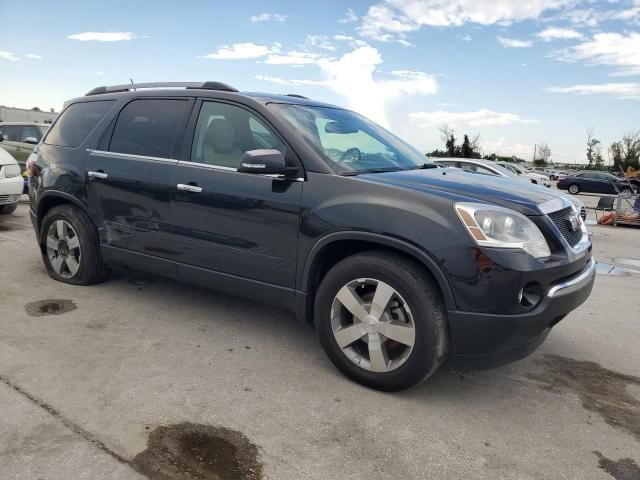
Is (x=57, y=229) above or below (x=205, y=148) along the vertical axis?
below

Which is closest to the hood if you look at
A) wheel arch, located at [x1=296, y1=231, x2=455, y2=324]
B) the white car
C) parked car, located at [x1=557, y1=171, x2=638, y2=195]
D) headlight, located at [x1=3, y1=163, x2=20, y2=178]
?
wheel arch, located at [x1=296, y1=231, x2=455, y2=324]

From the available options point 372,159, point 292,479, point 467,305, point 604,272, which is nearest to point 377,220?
point 467,305

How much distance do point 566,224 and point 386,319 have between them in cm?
128

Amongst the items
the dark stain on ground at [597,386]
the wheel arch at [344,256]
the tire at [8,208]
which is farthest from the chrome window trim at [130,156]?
the tire at [8,208]

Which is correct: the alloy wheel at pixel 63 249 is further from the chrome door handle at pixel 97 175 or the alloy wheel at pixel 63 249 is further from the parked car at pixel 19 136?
the parked car at pixel 19 136

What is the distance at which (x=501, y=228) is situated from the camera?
2842mm

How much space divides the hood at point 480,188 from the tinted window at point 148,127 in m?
1.67

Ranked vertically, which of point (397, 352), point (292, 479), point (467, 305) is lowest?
point (292, 479)

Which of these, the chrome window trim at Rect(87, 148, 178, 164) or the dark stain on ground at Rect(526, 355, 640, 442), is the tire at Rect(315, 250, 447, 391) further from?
the chrome window trim at Rect(87, 148, 178, 164)

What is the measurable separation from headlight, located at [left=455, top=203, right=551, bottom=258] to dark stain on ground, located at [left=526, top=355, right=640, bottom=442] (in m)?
1.03

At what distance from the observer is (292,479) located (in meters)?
2.34

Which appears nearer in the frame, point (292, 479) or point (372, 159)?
point (292, 479)

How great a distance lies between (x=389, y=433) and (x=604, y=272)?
5.48m

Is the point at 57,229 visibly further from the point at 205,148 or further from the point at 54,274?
the point at 205,148
